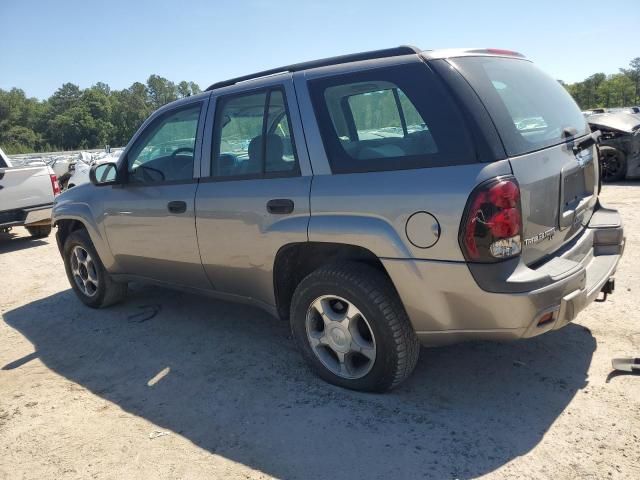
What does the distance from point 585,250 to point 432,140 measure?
4.13 ft

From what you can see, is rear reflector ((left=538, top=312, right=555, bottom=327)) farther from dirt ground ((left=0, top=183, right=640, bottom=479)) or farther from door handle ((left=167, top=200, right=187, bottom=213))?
door handle ((left=167, top=200, right=187, bottom=213))

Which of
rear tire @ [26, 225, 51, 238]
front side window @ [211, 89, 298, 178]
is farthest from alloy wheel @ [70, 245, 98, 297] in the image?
rear tire @ [26, 225, 51, 238]

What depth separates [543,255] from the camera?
8.71 ft

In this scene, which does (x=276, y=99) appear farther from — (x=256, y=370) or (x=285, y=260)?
(x=256, y=370)

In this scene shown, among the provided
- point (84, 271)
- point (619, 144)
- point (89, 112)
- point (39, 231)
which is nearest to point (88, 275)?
point (84, 271)

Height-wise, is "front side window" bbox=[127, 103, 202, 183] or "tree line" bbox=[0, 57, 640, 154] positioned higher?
"tree line" bbox=[0, 57, 640, 154]

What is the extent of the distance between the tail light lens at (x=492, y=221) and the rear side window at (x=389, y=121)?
194 mm

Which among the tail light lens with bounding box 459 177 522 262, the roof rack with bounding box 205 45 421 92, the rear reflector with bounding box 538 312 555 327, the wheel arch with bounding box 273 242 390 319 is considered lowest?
the rear reflector with bounding box 538 312 555 327

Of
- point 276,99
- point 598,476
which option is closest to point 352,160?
point 276,99

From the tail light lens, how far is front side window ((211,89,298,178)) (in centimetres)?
116

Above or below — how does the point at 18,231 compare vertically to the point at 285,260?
below

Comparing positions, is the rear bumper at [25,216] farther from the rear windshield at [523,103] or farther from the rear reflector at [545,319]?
the rear reflector at [545,319]

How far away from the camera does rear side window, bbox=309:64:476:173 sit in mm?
2518

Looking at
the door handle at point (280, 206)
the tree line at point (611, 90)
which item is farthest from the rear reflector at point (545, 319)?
the tree line at point (611, 90)
